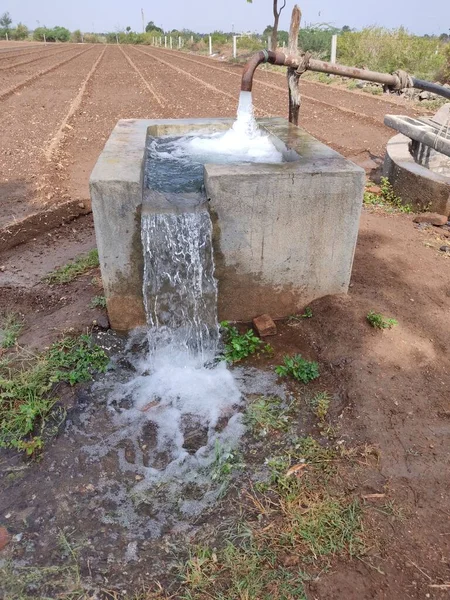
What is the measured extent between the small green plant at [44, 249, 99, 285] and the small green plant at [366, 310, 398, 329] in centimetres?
271

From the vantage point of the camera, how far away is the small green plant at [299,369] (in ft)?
11.0

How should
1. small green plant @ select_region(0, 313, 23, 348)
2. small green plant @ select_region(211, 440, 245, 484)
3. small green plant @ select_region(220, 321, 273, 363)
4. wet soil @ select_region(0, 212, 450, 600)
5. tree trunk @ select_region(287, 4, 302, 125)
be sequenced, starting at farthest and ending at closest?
tree trunk @ select_region(287, 4, 302, 125) → small green plant @ select_region(0, 313, 23, 348) → small green plant @ select_region(220, 321, 273, 363) → small green plant @ select_region(211, 440, 245, 484) → wet soil @ select_region(0, 212, 450, 600)

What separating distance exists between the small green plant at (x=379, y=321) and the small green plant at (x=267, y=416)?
101 cm

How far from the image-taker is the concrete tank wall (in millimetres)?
3326

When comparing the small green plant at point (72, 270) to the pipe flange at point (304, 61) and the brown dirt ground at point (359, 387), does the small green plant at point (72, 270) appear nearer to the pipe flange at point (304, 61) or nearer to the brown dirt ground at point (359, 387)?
the brown dirt ground at point (359, 387)

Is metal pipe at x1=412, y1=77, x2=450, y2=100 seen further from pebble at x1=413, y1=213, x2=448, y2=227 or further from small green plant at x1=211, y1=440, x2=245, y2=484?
small green plant at x1=211, y1=440, x2=245, y2=484

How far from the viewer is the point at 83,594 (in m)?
2.13

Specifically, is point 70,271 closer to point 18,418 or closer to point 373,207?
point 18,418

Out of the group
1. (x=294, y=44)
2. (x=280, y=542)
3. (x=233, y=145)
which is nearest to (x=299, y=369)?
(x=280, y=542)

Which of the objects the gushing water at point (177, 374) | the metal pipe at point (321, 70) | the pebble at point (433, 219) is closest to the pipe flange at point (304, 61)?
the metal pipe at point (321, 70)

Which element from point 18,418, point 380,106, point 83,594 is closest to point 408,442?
point 83,594

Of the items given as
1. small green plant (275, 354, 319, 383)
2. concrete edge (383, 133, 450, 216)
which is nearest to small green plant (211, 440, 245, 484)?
small green plant (275, 354, 319, 383)

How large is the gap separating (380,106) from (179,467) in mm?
13051

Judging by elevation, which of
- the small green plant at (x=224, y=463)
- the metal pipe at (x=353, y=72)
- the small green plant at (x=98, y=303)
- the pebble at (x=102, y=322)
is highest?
the metal pipe at (x=353, y=72)
